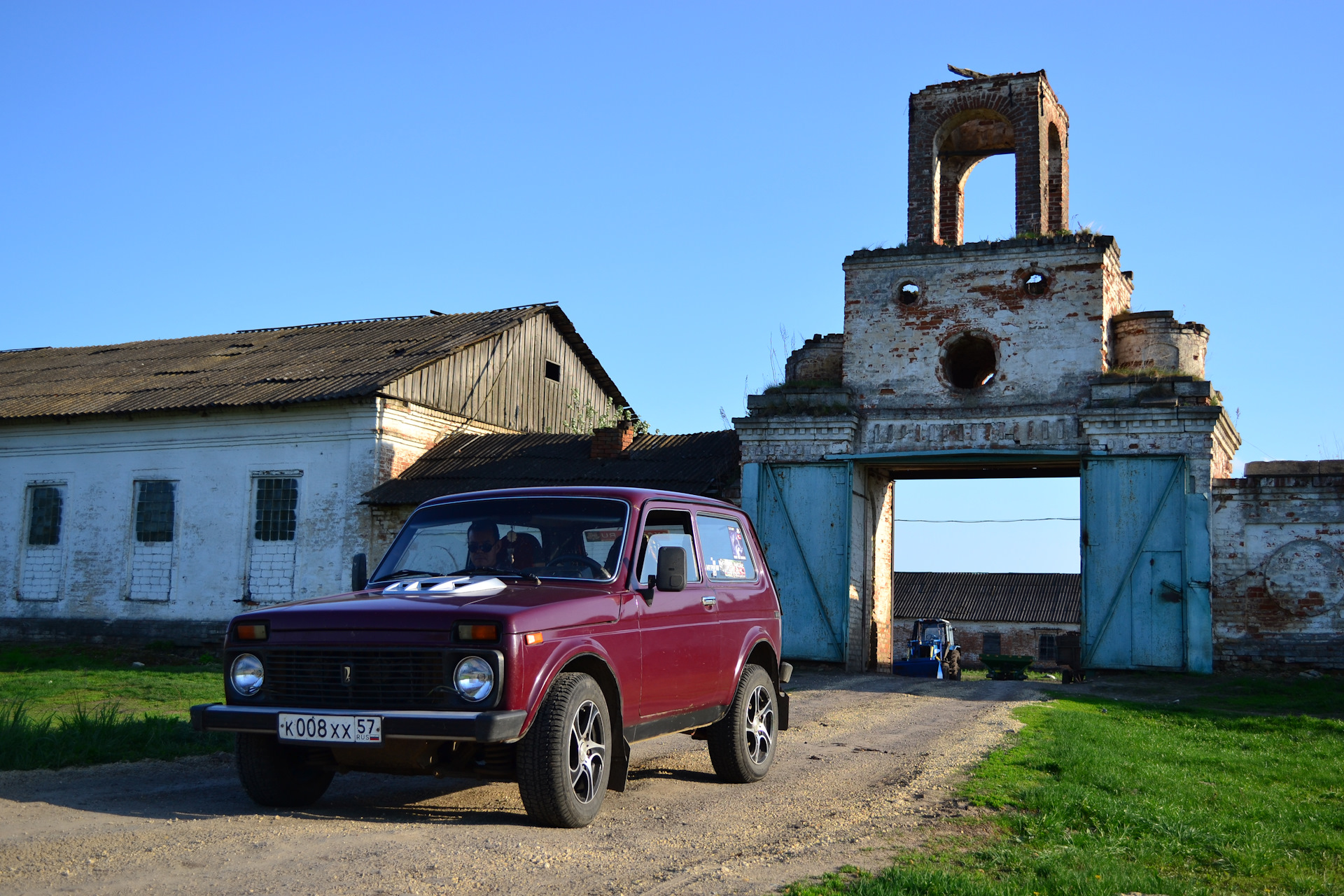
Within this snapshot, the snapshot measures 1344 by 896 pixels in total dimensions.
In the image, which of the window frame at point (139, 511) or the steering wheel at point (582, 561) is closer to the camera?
the steering wheel at point (582, 561)

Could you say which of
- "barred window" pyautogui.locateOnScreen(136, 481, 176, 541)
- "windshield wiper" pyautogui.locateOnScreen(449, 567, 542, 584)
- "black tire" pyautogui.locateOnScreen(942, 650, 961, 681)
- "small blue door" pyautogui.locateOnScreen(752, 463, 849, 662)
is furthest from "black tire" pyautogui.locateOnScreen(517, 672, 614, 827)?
"black tire" pyautogui.locateOnScreen(942, 650, 961, 681)

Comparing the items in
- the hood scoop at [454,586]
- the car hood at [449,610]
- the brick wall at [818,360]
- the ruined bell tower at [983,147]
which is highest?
the ruined bell tower at [983,147]

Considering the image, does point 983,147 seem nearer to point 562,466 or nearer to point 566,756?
point 562,466

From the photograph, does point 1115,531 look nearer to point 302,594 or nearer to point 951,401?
point 951,401

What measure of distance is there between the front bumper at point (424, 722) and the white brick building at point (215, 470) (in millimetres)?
14992

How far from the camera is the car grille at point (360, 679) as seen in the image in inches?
209

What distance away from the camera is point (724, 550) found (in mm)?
7570

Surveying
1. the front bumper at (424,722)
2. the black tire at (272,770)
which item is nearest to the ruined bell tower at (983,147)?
the black tire at (272,770)

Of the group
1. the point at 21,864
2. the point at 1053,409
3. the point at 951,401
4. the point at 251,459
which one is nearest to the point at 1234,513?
the point at 1053,409

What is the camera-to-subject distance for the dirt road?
4473mm

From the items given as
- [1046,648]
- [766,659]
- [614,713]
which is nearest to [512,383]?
[766,659]

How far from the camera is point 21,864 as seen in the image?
4.63m

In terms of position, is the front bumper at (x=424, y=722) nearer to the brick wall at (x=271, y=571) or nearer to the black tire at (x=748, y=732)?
the black tire at (x=748, y=732)

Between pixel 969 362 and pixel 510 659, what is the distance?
1565 centimetres
